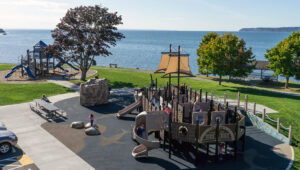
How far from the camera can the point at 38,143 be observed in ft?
64.5

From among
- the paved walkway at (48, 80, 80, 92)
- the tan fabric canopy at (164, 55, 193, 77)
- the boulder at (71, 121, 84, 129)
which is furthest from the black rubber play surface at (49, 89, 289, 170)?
the paved walkway at (48, 80, 80, 92)

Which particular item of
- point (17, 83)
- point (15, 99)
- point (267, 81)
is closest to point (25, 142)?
point (15, 99)

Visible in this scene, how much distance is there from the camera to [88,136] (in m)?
21.2


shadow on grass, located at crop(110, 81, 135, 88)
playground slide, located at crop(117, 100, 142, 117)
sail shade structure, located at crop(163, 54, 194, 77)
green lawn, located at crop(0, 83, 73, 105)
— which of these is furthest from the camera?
shadow on grass, located at crop(110, 81, 135, 88)

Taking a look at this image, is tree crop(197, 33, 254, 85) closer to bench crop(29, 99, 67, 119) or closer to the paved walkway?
the paved walkway

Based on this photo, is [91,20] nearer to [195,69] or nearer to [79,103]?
[79,103]

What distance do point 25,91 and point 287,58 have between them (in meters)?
43.7

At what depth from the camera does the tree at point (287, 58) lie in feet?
157

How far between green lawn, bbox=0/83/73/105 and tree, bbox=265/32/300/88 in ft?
121

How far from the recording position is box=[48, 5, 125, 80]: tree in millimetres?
42281

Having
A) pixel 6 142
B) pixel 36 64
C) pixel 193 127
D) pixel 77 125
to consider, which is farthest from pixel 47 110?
pixel 36 64

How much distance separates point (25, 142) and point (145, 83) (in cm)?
2600

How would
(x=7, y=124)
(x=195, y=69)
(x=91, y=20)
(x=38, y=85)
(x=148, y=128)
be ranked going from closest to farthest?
1. (x=148, y=128)
2. (x=7, y=124)
3. (x=38, y=85)
4. (x=91, y=20)
5. (x=195, y=69)

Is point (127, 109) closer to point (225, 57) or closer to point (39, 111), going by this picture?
point (39, 111)
